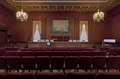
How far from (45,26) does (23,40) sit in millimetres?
3060

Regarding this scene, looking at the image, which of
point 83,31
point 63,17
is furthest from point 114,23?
→ point 63,17

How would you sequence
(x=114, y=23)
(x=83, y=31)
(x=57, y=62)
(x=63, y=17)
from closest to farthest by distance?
(x=57, y=62) → (x=114, y=23) → (x=83, y=31) → (x=63, y=17)

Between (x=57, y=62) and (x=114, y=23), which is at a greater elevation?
(x=114, y=23)

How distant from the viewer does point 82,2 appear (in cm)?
1260

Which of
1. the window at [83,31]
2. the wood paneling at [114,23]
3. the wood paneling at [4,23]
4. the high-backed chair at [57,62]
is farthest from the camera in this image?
the window at [83,31]

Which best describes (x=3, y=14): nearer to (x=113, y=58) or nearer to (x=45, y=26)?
(x=45, y=26)

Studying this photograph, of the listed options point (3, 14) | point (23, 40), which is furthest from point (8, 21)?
point (23, 40)
